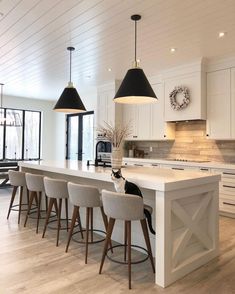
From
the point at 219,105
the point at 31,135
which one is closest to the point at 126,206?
the point at 219,105

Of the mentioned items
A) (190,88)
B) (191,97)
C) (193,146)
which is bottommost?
(193,146)

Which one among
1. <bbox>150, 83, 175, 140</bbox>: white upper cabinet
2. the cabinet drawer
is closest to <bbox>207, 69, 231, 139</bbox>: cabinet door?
<bbox>150, 83, 175, 140</bbox>: white upper cabinet

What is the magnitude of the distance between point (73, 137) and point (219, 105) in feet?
17.7

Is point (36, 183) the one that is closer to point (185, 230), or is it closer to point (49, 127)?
point (185, 230)

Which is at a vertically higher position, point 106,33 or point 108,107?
point 106,33

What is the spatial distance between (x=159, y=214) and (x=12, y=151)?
301 inches

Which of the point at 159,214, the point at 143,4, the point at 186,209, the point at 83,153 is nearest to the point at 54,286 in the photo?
the point at 159,214

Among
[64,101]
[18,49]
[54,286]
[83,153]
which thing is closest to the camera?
[54,286]

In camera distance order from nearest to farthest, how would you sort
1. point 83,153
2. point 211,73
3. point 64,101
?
point 64,101 < point 211,73 < point 83,153

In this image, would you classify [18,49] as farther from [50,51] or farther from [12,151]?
[12,151]

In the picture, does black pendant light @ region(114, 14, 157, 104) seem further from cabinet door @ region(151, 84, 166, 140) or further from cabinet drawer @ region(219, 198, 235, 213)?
cabinet door @ region(151, 84, 166, 140)

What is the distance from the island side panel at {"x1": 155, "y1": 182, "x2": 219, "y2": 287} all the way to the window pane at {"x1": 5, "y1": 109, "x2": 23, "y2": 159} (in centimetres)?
757

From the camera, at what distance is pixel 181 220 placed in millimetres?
2584

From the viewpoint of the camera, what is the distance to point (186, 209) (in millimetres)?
2699
